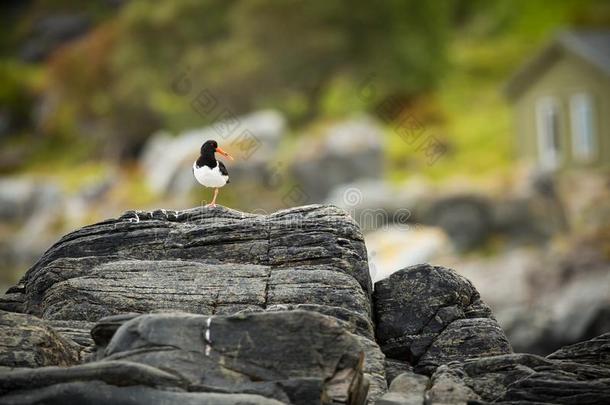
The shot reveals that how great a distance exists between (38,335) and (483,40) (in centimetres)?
7689

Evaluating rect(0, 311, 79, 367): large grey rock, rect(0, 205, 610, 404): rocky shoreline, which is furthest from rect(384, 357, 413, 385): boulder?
rect(0, 311, 79, 367): large grey rock

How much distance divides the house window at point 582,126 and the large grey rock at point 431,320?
138 ft

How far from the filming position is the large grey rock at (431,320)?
16359 millimetres

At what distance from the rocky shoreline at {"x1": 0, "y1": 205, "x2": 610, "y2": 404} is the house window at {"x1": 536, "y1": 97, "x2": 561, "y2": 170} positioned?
139 feet

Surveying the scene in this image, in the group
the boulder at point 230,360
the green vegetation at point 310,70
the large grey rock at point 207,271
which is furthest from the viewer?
the green vegetation at point 310,70

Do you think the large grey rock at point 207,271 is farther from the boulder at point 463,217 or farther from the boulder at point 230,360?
the boulder at point 463,217

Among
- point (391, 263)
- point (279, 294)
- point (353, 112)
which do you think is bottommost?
point (279, 294)

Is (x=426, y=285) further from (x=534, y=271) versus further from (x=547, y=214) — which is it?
(x=547, y=214)

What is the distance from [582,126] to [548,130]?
2156mm

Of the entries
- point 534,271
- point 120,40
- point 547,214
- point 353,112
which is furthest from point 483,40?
point 534,271

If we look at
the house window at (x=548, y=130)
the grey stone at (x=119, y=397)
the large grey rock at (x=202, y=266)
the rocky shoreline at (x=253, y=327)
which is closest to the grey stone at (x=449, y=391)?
the rocky shoreline at (x=253, y=327)

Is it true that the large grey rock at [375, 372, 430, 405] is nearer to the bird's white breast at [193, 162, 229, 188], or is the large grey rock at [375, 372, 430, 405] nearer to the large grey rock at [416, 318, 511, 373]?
the large grey rock at [416, 318, 511, 373]

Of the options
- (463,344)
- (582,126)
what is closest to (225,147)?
(582,126)

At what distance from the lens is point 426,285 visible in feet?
55.5
